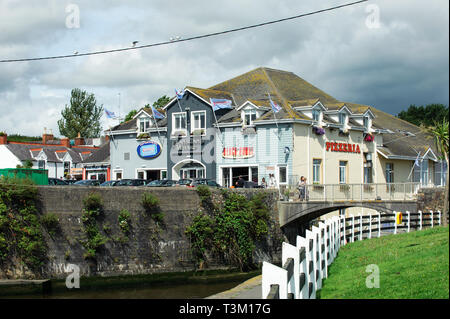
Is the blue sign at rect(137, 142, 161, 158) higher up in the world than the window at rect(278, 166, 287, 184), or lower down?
higher up

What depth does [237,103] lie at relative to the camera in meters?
47.7

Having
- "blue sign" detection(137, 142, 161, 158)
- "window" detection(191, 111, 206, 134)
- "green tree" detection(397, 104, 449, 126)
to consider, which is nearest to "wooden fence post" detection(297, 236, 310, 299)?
"window" detection(191, 111, 206, 134)

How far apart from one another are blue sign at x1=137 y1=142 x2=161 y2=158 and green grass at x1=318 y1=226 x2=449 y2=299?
3163cm

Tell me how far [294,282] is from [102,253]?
22.9m

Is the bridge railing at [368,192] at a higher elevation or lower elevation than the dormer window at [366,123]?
lower

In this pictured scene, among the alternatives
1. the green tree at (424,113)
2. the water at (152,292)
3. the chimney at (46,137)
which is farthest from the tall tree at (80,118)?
the water at (152,292)

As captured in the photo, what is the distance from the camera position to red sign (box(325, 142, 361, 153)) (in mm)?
46156

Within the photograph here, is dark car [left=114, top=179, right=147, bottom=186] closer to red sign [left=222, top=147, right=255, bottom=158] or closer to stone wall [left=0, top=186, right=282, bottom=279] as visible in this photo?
red sign [left=222, top=147, right=255, bottom=158]

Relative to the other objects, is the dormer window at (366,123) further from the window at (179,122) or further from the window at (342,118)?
the window at (179,122)

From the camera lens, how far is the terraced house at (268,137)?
43.2 metres

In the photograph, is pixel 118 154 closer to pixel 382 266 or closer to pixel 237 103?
pixel 237 103

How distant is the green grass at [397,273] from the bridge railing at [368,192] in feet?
54.4

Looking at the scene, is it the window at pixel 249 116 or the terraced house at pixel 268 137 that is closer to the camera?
the terraced house at pixel 268 137

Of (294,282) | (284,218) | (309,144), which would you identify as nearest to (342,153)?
(309,144)
